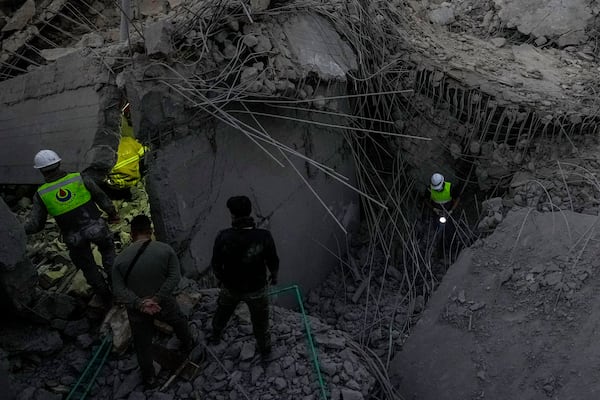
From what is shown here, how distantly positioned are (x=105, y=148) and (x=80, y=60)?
82 cm

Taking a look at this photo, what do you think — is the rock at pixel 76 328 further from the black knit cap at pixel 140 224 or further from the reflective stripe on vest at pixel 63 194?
the black knit cap at pixel 140 224

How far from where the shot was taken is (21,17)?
577 centimetres

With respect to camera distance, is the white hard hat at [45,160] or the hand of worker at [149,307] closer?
the hand of worker at [149,307]

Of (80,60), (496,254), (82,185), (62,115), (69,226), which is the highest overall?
(80,60)

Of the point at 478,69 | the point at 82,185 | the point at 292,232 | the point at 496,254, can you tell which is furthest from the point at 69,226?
the point at 478,69

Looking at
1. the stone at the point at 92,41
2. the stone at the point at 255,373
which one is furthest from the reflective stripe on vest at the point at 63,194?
the stone at the point at 92,41

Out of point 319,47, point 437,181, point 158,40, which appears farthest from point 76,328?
point 437,181

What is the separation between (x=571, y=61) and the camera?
6449 mm

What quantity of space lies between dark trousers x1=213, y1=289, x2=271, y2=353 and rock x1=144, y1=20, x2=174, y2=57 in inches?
71.7

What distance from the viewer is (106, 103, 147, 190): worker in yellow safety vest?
4.88 meters

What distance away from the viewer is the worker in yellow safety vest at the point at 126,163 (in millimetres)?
4883

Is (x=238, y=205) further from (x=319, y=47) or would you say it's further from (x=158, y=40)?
(x=319, y=47)

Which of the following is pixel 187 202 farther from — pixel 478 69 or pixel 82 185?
pixel 478 69

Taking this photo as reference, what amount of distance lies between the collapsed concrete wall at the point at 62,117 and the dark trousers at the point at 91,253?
629 mm
